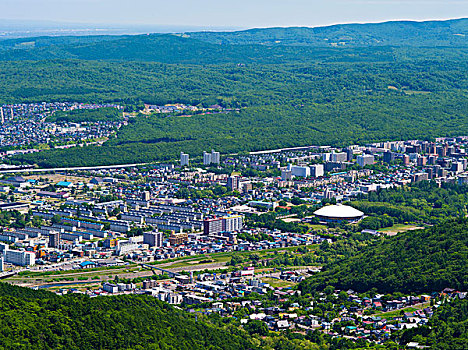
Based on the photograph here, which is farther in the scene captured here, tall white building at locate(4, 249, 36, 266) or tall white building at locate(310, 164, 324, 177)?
tall white building at locate(310, 164, 324, 177)

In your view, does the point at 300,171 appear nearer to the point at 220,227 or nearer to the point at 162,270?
the point at 220,227

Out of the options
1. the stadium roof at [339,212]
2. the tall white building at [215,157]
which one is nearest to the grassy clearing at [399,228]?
the stadium roof at [339,212]

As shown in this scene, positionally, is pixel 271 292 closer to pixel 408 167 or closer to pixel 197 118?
pixel 408 167

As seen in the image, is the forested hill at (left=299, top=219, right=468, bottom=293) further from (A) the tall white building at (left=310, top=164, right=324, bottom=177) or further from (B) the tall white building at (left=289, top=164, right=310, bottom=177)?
(A) the tall white building at (left=310, top=164, right=324, bottom=177)

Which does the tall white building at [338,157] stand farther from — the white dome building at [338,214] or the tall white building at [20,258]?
the tall white building at [20,258]

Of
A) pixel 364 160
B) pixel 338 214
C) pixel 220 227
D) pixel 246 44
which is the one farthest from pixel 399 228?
pixel 246 44

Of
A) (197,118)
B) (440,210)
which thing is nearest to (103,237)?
(440,210)

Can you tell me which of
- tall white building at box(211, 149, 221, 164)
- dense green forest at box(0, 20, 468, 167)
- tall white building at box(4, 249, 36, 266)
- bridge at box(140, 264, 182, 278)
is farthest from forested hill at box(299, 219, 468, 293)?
dense green forest at box(0, 20, 468, 167)
